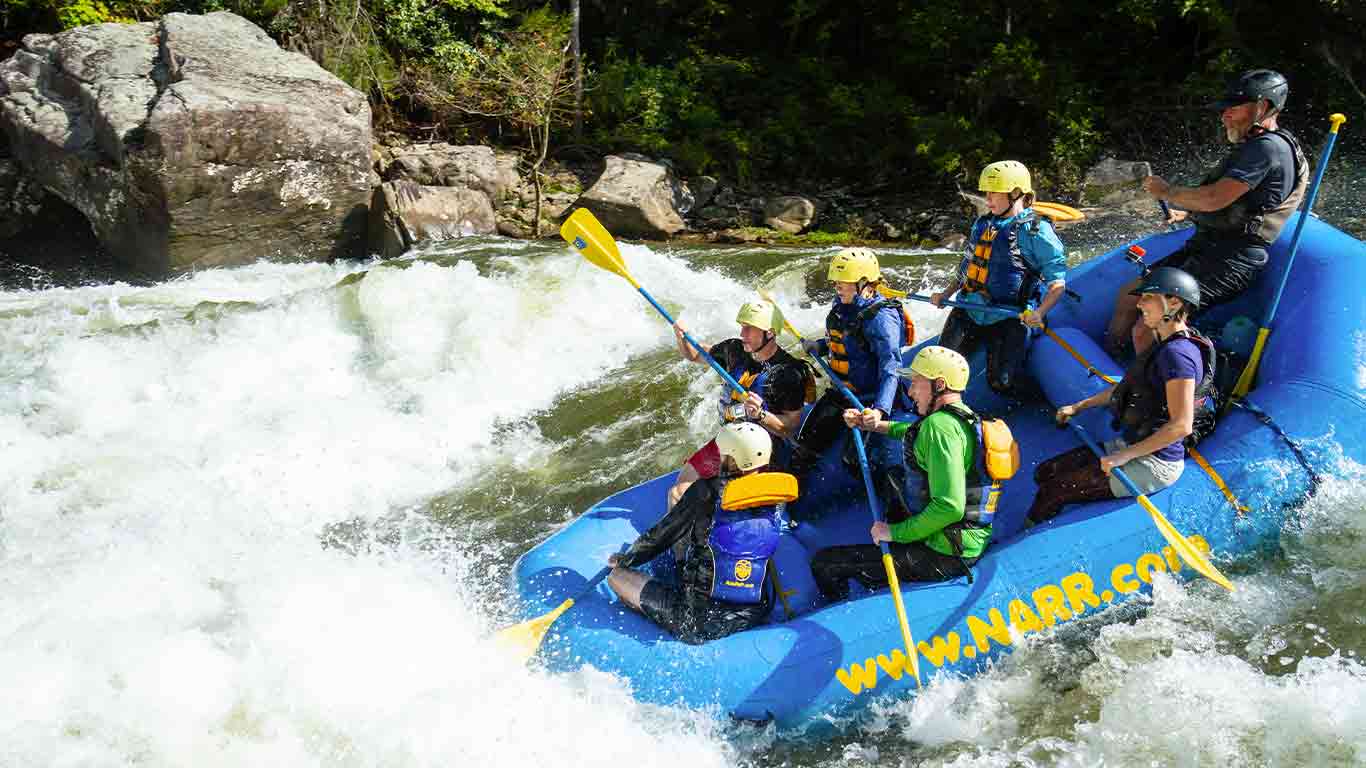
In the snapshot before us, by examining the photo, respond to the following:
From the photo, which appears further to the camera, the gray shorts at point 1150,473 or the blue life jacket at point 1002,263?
the blue life jacket at point 1002,263

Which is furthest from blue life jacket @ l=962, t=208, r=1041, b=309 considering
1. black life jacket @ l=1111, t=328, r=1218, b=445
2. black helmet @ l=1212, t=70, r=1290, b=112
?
black helmet @ l=1212, t=70, r=1290, b=112

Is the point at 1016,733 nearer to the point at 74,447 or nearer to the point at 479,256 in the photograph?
the point at 74,447

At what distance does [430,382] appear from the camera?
7.67 meters

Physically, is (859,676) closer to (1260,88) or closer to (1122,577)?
(1122,577)

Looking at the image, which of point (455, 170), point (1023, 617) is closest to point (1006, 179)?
point (1023, 617)

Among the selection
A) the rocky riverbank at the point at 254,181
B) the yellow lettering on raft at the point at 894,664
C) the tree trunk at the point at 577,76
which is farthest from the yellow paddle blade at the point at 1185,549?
the tree trunk at the point at 577,76

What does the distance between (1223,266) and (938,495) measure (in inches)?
79.7

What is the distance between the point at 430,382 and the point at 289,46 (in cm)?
613

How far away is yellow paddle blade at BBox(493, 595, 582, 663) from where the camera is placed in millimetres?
4371

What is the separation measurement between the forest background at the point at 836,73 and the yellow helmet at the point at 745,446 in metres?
8.27

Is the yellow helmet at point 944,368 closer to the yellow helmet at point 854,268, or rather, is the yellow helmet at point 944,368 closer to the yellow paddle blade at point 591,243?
the yellow helmet at point 854,268

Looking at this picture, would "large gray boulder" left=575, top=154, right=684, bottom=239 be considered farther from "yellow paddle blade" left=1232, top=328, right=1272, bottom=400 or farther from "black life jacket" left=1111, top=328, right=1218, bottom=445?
"black life jacket" left=1111, top=328, right=1218, bottom=445

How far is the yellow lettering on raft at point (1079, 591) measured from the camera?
433 cm

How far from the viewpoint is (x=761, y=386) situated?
5.01m
